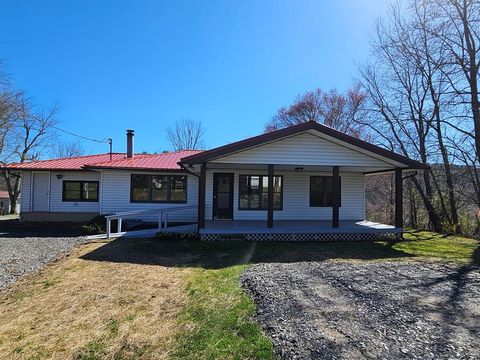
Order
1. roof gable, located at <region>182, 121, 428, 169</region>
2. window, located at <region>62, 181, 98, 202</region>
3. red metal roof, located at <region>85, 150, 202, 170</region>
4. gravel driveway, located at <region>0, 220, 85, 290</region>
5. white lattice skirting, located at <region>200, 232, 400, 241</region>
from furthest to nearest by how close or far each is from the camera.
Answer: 1. window, located at <region>62, 181, 98, 202</region>
2. red metal roof, located at <region>85, 150, 202, 170</region>
3. white lattice skirting, located at <region>200, 232, 400, 241</region>
4. roof gable, located at <region>182, 121, 428, 169</region>
5. gravel driveway, located at <region>0, 220, 85, 290</region>

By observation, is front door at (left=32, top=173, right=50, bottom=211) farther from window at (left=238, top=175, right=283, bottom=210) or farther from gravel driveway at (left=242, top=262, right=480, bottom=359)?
gravel driveway at (left=242, top=262, right=480, bottom=359)

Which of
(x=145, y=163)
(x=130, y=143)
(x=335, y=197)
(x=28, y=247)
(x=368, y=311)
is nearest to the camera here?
(x=368, y=311)

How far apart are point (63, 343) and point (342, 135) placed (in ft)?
31.3

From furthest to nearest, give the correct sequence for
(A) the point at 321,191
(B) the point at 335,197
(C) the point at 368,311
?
(A) the point at 321,191
(B) the point at 335,197
(C) the point at 368,311

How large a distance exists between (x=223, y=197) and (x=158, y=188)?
3.07 meters

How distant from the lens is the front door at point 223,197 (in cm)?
1402

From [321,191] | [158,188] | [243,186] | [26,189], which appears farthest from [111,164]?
[321,191]

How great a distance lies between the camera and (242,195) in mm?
14094

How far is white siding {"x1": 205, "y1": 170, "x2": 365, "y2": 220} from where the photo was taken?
14016 mm

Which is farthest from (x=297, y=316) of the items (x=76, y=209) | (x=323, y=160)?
(x=76, y=209)

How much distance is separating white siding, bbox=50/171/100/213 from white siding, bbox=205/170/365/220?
5.71 meters

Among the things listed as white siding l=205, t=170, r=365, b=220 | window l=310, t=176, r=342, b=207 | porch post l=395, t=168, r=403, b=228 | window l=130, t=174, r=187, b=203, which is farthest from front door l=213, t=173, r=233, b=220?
porch post l=395, t=168, r=403, b=228

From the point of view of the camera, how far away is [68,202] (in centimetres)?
1569

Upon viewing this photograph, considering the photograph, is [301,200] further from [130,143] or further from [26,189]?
[26,189]
